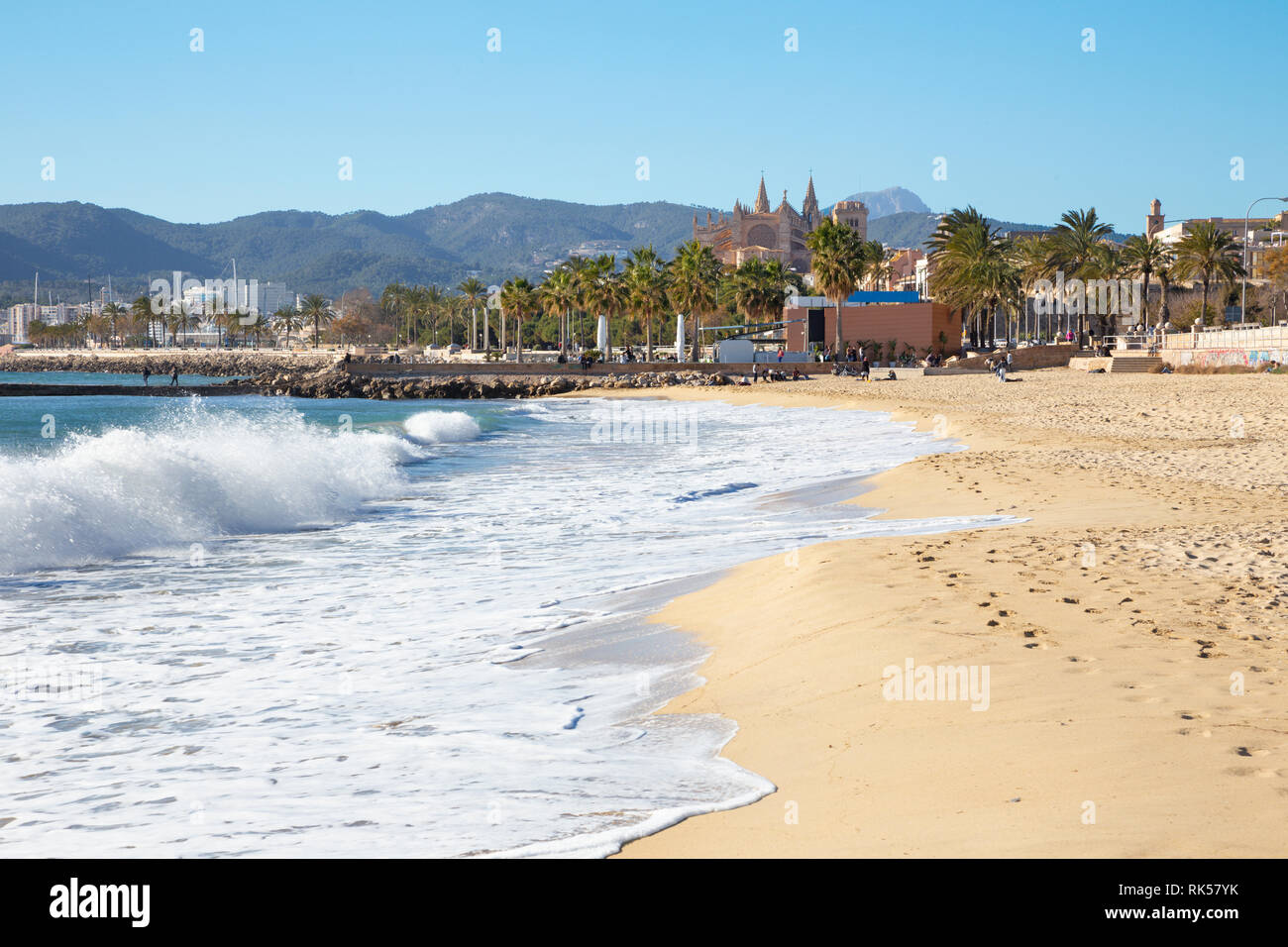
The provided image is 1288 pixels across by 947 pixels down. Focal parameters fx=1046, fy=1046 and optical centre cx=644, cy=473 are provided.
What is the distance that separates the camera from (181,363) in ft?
491

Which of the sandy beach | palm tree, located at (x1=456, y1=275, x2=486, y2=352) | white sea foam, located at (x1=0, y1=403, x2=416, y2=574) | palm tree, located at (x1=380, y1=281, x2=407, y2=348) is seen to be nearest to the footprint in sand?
the sandy beach

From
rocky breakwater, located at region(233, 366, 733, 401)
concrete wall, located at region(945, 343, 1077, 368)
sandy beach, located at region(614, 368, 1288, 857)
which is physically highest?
concrete wall, located at region(945, 343, 1077, 368)

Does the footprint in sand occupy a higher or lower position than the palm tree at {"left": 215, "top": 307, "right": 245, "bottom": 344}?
lower

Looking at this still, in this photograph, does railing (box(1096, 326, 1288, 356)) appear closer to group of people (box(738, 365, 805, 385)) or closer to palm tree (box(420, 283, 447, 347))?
group of people (box(738, 365, 805, 385))

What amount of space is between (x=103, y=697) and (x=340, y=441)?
18054 mm

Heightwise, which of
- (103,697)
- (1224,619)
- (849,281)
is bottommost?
(103,697)

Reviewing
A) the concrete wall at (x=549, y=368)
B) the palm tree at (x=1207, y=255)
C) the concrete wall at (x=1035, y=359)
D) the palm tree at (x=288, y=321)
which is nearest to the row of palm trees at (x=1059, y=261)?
the palm tree at (x=1207, y=255)

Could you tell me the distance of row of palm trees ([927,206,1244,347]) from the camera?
66.4 metres

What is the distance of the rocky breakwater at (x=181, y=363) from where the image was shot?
5344 inches

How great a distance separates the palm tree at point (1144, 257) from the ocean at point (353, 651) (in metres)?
56.9

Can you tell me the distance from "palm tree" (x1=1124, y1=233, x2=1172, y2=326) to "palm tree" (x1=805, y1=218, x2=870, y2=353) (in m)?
17.5
